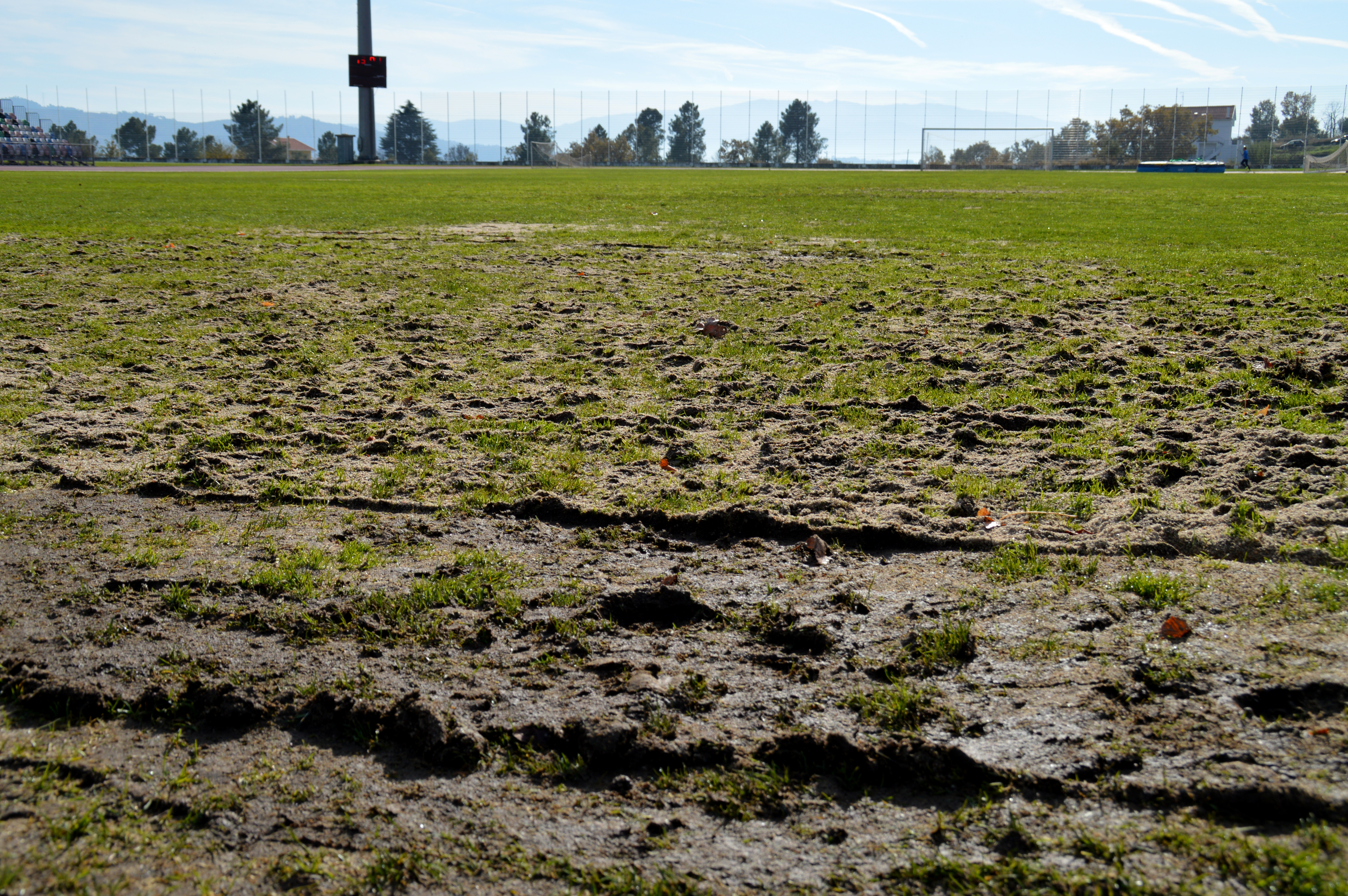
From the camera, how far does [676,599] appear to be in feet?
9.71

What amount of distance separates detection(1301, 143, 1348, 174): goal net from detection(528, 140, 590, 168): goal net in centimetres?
4660

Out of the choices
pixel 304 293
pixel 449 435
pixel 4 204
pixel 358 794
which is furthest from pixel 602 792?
pixel 4 204

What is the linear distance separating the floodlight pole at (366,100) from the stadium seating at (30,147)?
1586 centimetres

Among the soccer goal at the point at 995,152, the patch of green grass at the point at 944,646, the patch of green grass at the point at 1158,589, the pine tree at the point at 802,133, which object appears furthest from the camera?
the pine tree at the point at 802,133

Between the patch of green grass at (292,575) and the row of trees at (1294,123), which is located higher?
the row of trees at (1294,123)

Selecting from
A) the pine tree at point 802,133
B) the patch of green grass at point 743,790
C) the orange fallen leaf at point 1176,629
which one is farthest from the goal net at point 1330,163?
the patch of green grass at point 743,790

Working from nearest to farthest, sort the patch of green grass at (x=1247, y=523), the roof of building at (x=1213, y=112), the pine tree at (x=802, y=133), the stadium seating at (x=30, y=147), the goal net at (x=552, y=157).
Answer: the patch of green grass at (x=1247, y=523), the stadium seating at (x=30, y=147), the roof of building at (x=1213, y=112), the goal net at (x=552, y=157), the pine tree at (x=802, y=133)

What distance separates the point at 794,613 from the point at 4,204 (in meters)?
18.1

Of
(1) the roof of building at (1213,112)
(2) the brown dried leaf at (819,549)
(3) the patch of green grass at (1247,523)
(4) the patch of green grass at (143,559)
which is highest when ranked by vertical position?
(1) the roof of building at (1213,112)

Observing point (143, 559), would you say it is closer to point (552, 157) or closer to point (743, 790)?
point (743, 790)

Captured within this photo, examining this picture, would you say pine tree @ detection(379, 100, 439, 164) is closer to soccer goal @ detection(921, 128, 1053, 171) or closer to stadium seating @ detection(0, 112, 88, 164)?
stadium seating @ detection(0, 112, 88, 164)

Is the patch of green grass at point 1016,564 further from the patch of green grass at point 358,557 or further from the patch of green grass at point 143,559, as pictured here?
the patch of green grass at point 143,559

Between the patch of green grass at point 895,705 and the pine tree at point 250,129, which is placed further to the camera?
the pine tree at point 250,129

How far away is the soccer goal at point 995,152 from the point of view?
2336 inches
